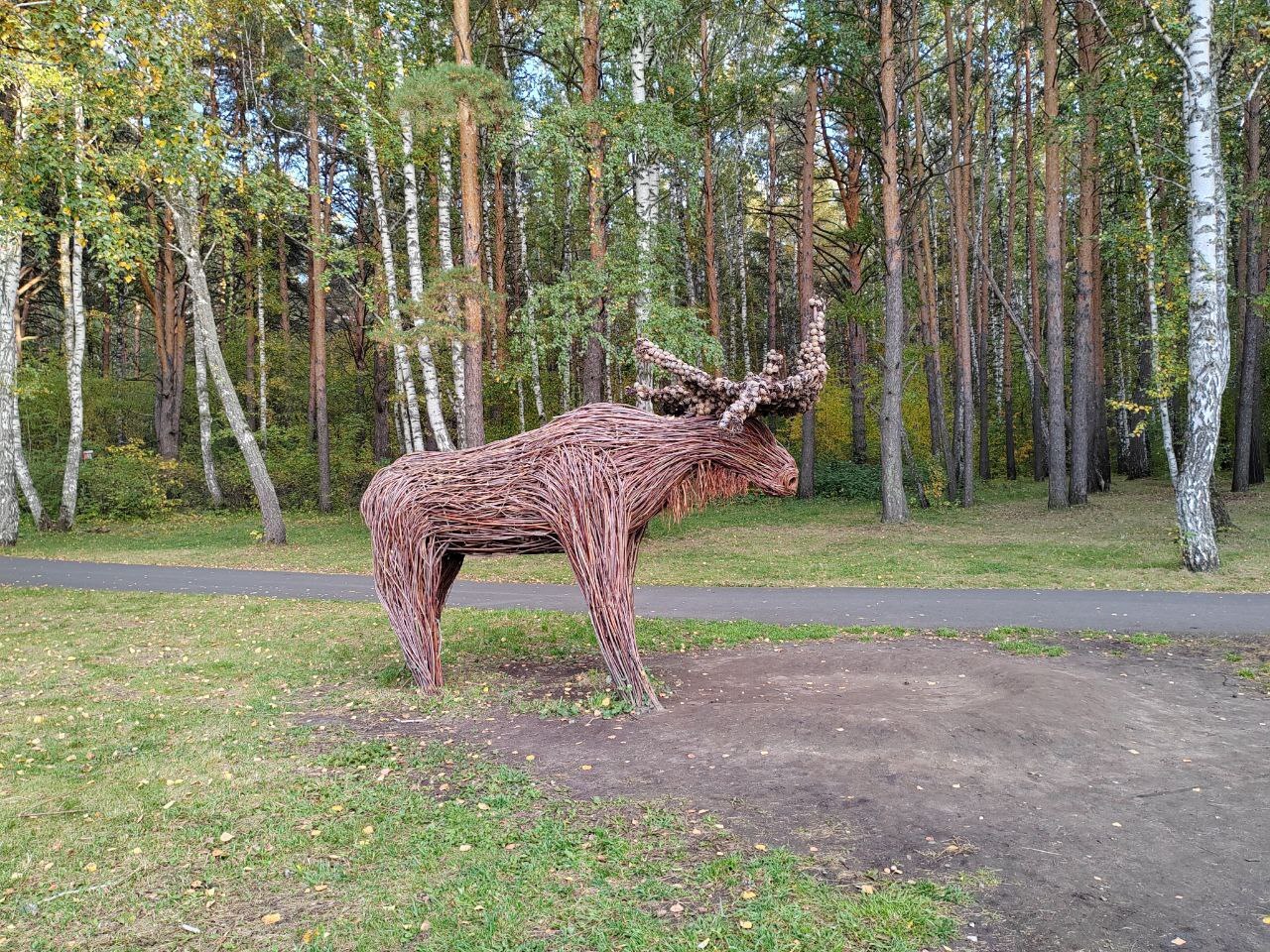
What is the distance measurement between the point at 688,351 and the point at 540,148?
4.31 metres

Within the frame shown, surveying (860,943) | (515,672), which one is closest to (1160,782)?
(860,943)

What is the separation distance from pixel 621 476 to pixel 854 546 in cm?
1020

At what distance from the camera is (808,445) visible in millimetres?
23375

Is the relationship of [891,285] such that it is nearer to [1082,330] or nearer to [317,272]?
[1082,330]

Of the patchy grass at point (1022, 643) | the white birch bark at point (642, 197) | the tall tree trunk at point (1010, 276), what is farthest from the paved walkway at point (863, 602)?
the tall tree trunk at point (1010, 276)

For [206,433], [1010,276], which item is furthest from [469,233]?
[1010,276]

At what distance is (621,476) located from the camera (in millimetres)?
6043

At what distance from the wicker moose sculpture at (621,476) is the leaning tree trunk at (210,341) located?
12742mm

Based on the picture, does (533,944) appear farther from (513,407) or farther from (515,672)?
(513,407)

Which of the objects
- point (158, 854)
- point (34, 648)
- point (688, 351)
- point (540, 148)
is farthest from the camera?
point (688, 351)

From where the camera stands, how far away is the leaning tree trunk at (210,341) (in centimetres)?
1644

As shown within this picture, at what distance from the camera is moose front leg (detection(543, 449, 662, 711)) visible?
5.99 metres

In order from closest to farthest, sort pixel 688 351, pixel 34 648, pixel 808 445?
pixel 34 648
pixel 688 351
pixel 808 445

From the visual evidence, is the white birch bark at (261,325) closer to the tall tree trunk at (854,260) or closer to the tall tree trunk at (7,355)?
the tall tree trunk at (7,355)
